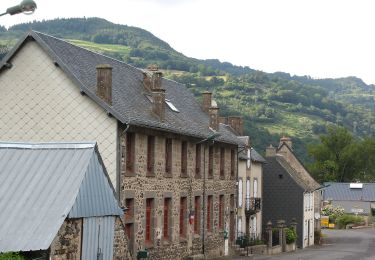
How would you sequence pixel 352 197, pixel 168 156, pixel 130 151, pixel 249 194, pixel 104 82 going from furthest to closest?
pixel 352 197, pixel 249 194, pixel 168 156, pixel 130 151, pixel 104 82

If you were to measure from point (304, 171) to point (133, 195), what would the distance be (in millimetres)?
37794

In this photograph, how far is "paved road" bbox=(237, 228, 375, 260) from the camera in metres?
44.8

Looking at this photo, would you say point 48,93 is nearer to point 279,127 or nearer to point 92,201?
point 92,201

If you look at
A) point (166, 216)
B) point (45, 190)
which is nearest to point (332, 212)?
point (166, 216)

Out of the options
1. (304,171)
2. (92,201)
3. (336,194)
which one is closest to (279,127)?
(336,194)

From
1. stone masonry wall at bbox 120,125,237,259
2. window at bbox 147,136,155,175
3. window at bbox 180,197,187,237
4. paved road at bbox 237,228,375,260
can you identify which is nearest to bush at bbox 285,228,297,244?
paved road at bbox 237,228,375,260

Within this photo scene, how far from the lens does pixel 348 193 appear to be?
330 feet

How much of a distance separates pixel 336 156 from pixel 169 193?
85847 millimetres

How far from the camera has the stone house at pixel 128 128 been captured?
27.5 m

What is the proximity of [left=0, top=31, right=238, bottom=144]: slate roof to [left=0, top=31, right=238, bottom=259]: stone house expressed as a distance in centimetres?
6

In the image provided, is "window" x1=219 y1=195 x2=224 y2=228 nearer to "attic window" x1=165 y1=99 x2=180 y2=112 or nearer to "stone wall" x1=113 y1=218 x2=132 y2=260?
"attic window" x1=165 y1=99 x2=180 y2=112

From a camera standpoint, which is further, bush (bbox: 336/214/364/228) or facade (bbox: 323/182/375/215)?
facade (bbox: 323/182/375/215)

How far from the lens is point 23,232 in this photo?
17.6 metres

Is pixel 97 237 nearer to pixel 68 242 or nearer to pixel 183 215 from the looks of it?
pixel 68 242
